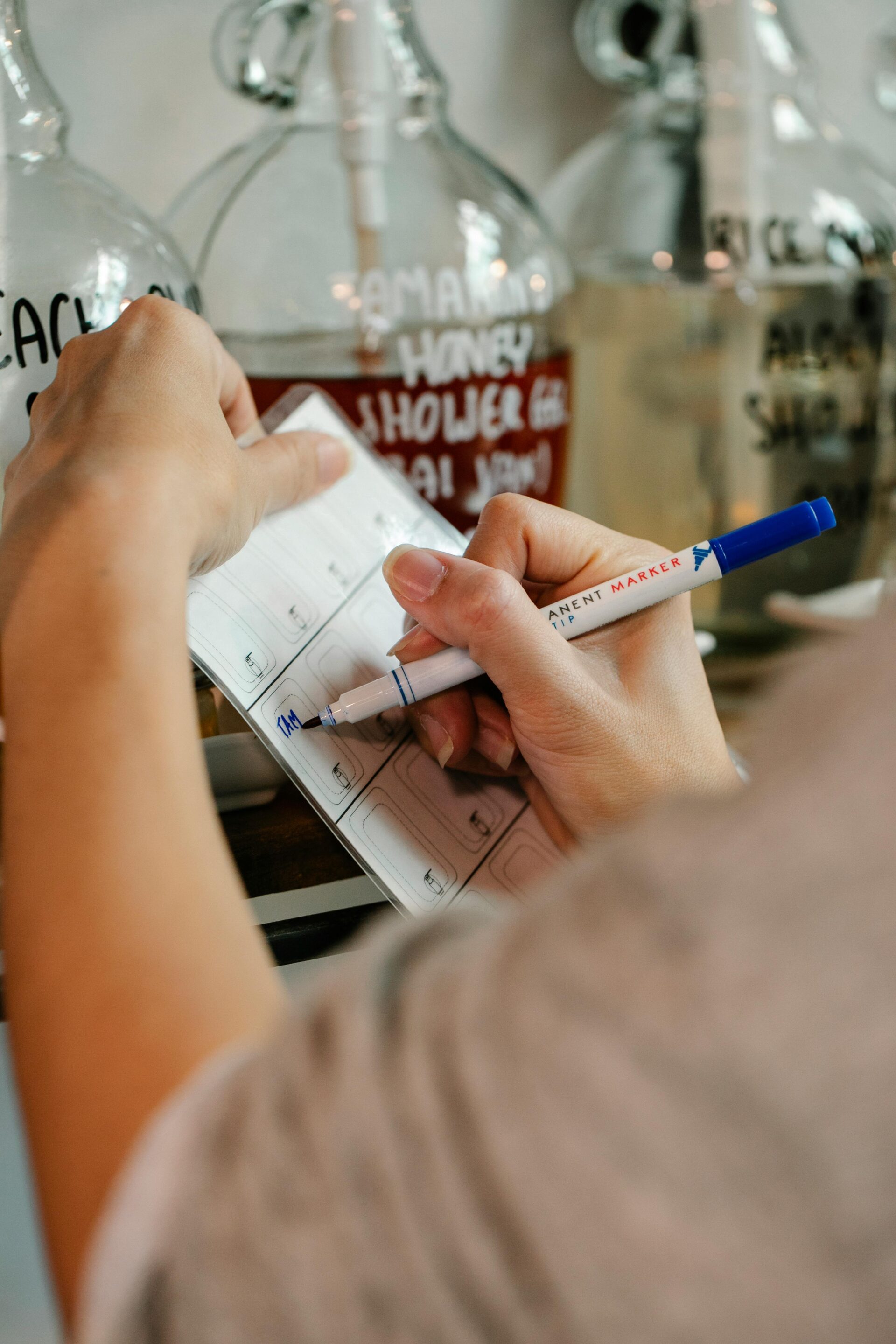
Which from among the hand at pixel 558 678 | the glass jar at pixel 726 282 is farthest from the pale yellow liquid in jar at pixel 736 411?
the hand at pixel 558 678

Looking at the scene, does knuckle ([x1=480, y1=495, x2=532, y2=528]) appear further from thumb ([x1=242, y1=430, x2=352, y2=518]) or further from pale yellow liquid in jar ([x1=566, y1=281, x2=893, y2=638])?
pale yellow liquid in jar ([x1=566, y1=281, x2=893, y2=638])

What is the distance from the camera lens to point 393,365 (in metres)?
0.48

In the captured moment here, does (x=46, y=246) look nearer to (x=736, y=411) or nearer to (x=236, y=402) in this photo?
(x=236, y=402)

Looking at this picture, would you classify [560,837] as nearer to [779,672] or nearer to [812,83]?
[779,672]

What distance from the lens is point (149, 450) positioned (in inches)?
10.8

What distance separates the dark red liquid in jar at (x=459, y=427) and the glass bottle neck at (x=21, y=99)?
0.13 m

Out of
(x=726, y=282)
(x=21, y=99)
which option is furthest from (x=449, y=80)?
(x=21, y=99)

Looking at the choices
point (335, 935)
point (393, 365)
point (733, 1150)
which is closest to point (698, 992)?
point (733, 1150)

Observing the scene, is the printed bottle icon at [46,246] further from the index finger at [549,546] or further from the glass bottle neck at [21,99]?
the index finger at [549,546]

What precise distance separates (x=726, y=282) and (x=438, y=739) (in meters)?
0.37

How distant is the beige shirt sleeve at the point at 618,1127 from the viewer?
131mm

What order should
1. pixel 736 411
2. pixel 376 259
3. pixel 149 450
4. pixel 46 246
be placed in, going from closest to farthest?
1. pixel 149 450
2. pixel 46 246
3. pixel 376 259
4. pixel 736 411

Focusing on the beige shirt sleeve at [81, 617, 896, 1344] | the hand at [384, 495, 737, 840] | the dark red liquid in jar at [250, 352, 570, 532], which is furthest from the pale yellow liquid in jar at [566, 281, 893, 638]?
the beige shirt sleeve at [81, 617, 896, 1344]

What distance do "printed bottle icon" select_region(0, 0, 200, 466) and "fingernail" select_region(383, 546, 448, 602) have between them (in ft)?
0.47
